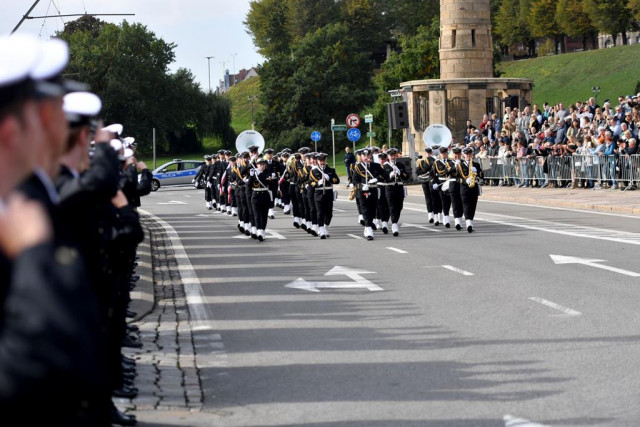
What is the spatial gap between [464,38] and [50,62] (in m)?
62.2

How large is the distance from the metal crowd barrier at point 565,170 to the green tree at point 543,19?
7100cm

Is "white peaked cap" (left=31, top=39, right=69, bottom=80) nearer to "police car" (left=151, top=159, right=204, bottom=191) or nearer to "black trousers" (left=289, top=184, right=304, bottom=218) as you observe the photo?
"black trousers" (left=289, top=184, right=304, bottom=218)

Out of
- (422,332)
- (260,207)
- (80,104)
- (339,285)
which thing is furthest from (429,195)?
(80,104)

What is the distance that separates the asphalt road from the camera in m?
7.71

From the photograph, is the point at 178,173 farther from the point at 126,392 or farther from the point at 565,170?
the point at 126,392

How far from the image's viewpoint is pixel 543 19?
114 meters

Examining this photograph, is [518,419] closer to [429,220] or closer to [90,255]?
[90,255]

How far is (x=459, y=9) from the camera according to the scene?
6312cm

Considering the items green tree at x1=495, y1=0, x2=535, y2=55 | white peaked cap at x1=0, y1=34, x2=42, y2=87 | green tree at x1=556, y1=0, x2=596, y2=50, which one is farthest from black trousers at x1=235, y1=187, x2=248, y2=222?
green tree at x1=495, y1=0, x2=535, y2=55

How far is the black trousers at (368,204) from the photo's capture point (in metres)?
23.7

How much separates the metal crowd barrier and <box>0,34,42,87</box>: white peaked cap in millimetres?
30821

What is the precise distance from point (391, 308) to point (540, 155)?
27751mm

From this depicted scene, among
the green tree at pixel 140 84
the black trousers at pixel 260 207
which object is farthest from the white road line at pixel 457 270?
the green tree at pixel 140 84

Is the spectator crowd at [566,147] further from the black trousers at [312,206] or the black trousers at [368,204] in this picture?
the black trousers at [312,206]
